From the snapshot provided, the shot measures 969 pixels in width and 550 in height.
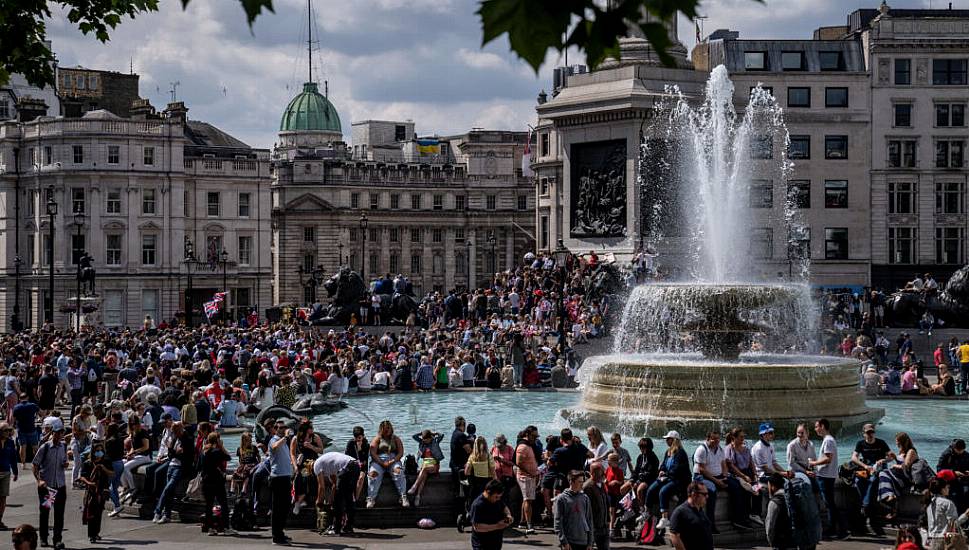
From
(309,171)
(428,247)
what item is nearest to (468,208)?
(428,247)

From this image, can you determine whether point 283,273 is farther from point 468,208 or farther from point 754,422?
point 754,422

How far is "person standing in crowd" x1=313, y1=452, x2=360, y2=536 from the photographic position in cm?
1623

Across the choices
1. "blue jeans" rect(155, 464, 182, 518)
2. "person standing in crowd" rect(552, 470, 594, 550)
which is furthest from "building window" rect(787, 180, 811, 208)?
"person standing in crowd" rect(552, 470, 594, 550)

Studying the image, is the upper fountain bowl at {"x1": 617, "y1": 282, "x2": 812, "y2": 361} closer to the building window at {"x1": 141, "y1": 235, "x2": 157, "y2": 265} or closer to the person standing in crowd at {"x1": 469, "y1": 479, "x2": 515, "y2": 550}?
the person standing in crowd at {"x1": 469, "y1": 479, "x2": 515, "y2": 550}

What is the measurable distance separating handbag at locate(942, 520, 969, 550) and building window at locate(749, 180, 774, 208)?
46.6 meters

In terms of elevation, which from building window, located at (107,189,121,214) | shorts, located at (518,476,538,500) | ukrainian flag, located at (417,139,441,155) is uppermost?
ukrainian flag, located at (417,139,441,155)

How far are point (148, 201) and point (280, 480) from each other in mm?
67892

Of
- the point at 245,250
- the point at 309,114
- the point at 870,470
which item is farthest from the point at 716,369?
the point at 309,114

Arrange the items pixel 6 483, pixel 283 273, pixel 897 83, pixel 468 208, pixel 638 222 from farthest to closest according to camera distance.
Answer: pixel 468 208, pixel 283 273, pixel 897 83, pixel 638 222, pixel 6 483

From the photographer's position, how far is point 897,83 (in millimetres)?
63875

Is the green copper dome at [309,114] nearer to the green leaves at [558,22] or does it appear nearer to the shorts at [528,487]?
the shorts at [528,487]

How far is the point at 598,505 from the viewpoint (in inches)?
545

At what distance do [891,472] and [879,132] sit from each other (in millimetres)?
50861

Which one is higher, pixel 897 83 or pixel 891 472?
pixel 897 83
